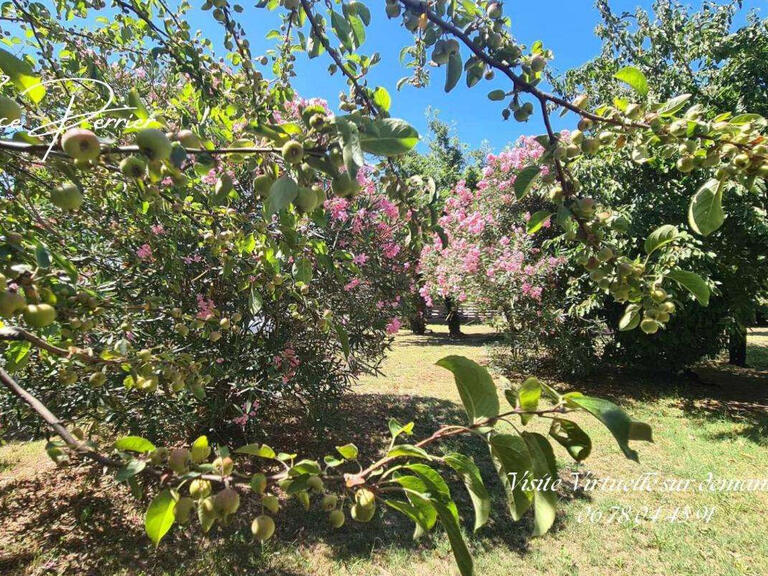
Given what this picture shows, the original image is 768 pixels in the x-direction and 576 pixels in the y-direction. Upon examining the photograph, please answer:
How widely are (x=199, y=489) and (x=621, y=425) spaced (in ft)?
2.39

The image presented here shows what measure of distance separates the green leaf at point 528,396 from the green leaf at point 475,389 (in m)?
0.05

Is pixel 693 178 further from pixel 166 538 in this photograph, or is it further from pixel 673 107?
pixel 166 538

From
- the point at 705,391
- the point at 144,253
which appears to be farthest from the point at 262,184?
the point at 705,391

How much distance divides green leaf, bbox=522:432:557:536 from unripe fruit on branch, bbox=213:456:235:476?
559 mm

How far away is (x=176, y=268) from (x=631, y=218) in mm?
6650

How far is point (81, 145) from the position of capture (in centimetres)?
62

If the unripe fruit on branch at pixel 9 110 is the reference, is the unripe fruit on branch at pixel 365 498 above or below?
below

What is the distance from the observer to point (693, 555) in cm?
320

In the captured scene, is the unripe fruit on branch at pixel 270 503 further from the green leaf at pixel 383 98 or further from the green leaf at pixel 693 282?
the green leaf at pixel 693 282

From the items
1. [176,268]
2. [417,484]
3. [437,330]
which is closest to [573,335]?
[176,268]

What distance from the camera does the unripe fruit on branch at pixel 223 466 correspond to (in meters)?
0.75

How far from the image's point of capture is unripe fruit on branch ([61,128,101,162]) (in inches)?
23.6

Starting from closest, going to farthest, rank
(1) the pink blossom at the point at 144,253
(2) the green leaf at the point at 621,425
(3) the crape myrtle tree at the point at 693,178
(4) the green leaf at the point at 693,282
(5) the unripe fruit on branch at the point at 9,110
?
(2) the green leaf at the point at 621,425
(5) the unripe fruit on branch at the point at 9,110
(4) the green leaf at the point at 693,282
(1) the pink blossom at the point at 144,253
(3) the crape myrtle tree at the point at 693,178

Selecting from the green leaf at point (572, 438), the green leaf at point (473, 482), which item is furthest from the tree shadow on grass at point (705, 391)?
the green leaf at point (473, 482)
